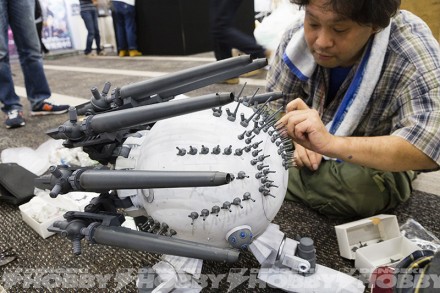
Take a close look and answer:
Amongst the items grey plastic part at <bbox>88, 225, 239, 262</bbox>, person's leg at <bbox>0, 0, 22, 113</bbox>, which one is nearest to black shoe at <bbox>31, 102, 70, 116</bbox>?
person's leg at <bbox>0, 0, 22, 113</bbox>

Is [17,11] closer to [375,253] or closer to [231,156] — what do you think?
[231,156]

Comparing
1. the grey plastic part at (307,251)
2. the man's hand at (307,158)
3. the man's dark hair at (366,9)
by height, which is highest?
the man's dark hair at (366,9)

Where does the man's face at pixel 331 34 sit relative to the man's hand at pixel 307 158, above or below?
above

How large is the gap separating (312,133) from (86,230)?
427mm

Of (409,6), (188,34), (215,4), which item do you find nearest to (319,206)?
(409,6)

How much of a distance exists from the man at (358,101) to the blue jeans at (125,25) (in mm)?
3711

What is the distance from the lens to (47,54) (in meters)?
5.25

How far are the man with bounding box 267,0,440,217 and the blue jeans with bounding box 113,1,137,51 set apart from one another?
3711mm

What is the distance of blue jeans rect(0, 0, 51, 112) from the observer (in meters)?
1.74

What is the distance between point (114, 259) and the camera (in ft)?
2.82

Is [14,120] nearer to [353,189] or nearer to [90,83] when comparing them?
[90,83]

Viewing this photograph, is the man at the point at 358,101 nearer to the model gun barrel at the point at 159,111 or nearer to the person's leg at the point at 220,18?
the model gun barrel at the point at 159,111

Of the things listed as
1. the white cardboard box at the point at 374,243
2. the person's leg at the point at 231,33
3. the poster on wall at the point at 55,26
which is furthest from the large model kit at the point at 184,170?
the poster on wall at the point at 55,26

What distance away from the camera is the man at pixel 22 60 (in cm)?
175
